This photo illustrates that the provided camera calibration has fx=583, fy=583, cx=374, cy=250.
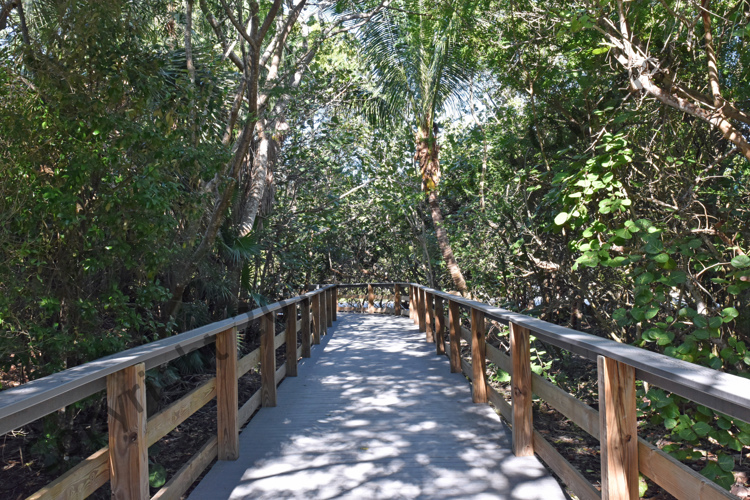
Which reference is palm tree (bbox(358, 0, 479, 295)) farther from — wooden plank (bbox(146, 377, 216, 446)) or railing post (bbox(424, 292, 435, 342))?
wooden plank (bbox(146, 377, 216, 446))

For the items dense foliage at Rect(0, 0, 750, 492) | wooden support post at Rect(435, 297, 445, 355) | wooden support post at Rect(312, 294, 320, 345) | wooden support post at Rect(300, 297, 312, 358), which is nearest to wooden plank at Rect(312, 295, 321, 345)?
wooden support post at Rect(312, 294, 320, 345)

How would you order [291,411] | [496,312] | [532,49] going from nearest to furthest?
[496,312]
[291,411]
[532,49]

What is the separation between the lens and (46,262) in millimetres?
4527

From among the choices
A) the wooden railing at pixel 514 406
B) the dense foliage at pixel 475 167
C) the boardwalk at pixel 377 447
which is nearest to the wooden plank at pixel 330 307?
the dense foliage at pixel 475 167

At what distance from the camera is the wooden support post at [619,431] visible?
2332mm

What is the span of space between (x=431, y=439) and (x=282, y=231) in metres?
8.83

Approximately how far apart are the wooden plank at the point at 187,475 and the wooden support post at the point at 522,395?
6.37 feet

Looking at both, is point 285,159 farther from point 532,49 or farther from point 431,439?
point 431,439

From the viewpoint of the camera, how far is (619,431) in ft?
7.75

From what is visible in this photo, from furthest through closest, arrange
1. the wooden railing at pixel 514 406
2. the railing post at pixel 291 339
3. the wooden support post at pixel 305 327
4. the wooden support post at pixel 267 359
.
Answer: the wooden support post at pixel 305 327, the railing post at pixel 291 339, the wooden support post at pixel 267 359, the wooden railing at pixel 514 406

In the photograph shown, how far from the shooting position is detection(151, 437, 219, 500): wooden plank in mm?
2845

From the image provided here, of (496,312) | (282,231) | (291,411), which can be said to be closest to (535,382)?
(496,312)

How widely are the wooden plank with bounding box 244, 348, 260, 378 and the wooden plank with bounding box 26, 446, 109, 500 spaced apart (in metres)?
1.66

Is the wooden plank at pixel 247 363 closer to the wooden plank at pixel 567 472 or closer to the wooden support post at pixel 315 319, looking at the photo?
the wooden plank at pixel 567 472
